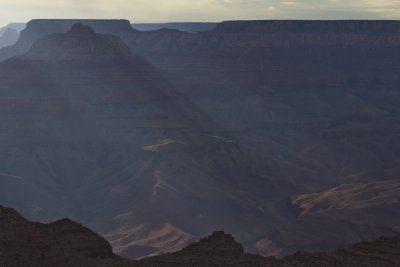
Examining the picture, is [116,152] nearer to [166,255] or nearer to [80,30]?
[80,30]

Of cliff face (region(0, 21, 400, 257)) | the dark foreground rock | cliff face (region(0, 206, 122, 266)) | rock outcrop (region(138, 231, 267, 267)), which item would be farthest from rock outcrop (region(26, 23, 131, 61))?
rock outcrop (region(138, 231, 267, 267))

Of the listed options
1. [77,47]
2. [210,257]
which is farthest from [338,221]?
[77,47]

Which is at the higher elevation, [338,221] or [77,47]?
[77,47]

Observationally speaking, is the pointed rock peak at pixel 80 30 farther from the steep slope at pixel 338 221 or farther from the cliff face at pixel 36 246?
the cliff face at pixel 36 246

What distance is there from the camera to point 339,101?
617ft

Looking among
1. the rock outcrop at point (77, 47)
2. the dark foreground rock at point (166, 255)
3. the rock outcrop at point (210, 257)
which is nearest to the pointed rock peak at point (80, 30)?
the rock outcrop at point (77, 47)

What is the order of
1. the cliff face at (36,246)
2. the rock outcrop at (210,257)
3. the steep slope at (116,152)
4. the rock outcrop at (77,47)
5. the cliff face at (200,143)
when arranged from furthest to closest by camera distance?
the rock outcrop at (77,47), the steep slope at (116,152), the cliff face at (200,143), the rock outcrop at (210,257), the cliff face at (36,246)

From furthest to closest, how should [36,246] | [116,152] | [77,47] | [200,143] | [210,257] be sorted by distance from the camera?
[77,47] < [116,152] < [200,143] < [210,257] < [36,246]

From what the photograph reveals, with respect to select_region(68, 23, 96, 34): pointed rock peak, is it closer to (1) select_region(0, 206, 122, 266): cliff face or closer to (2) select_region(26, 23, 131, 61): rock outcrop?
(2) select_region(26, 23, 131, 61): rock outcrop

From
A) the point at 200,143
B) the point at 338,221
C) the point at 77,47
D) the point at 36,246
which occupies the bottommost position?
the point at 200,143

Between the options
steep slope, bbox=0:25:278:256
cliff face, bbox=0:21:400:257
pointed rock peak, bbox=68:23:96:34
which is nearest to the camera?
cliff face, bbox=0:21:400:257

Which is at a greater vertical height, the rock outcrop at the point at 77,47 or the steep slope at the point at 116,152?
the rock outcrop at the point at 77,47

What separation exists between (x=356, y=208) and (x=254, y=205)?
49.3 feet

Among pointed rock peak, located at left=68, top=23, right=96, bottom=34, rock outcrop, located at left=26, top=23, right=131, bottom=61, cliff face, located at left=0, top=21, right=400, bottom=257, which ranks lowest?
cliff face, located at left=0, top=21, right=400, bottom=257
